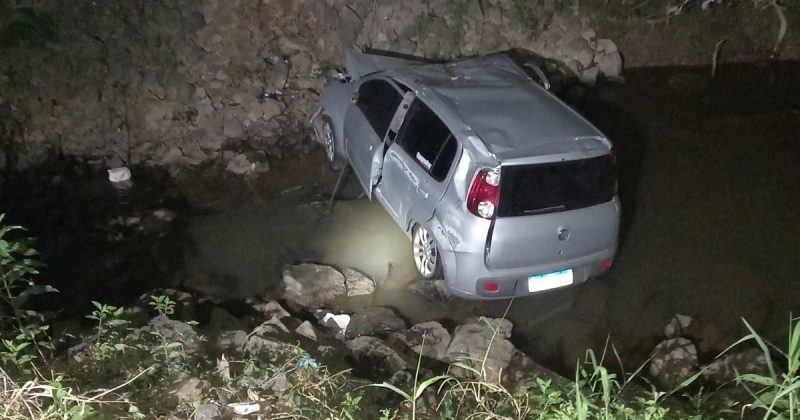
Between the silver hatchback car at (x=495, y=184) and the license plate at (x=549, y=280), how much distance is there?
0.4 inches

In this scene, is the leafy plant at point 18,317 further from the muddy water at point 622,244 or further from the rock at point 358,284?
the rock at point 358,284

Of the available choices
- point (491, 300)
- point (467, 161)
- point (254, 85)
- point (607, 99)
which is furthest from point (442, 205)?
point (607, 99)

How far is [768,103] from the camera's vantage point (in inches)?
396

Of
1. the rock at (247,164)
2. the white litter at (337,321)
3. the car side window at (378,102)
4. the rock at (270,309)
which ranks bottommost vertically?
the white litter at (337,321)

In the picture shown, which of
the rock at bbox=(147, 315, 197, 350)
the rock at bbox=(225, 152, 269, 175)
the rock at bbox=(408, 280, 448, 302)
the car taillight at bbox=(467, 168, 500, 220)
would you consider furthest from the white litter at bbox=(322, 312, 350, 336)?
the rock at bbox=(225, 152, 269, 175)

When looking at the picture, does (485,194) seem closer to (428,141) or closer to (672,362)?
(428,141)

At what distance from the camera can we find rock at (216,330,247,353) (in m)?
4.96

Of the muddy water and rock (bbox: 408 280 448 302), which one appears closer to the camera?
the muddy water

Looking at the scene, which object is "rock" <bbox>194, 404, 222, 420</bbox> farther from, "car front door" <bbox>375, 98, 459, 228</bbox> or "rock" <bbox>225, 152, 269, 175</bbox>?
"rock" <bbox>225, 152, 269, 175</bbox>

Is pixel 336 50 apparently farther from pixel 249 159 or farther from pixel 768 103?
pixel 768 103

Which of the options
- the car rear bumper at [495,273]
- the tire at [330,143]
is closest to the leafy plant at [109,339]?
the car rear bumper at [495,273]

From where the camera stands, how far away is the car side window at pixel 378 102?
6363 mm

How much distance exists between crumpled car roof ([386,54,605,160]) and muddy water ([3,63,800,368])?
66.1 inches

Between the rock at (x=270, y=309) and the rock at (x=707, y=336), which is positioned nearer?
the rock at (x=707, y=336)
